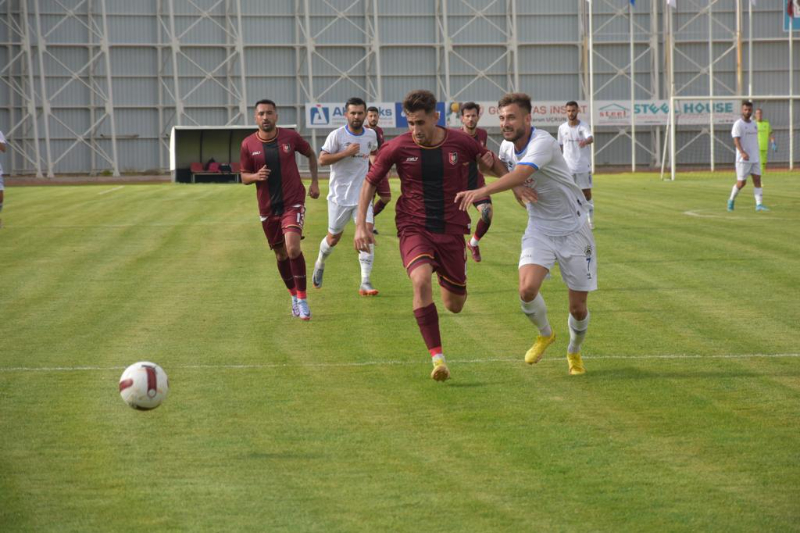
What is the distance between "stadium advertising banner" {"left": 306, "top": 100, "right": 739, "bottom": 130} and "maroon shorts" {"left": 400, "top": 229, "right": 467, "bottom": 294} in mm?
40496

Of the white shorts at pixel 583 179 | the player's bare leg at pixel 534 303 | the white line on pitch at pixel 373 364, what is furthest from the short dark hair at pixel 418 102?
the white shorts at pixel 583 179

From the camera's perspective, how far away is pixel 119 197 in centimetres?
2998

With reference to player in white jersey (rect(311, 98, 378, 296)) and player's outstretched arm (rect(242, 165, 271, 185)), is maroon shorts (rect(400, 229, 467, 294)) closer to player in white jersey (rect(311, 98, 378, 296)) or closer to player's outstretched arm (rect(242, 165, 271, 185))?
player's outstretched arm (rect(242, 165, 271, 185))

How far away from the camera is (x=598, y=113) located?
1962 inches

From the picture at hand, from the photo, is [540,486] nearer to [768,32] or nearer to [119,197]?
[119,197]

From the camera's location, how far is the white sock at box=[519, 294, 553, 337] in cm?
833

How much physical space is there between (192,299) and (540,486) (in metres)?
7.96

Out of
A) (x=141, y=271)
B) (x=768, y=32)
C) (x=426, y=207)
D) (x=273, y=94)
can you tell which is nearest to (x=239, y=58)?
(x=273, y=94)

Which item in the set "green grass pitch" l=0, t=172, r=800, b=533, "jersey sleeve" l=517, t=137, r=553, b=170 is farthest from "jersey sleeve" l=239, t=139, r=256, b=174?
"jersey sleeve" l=517, t=137, r=553, b=170

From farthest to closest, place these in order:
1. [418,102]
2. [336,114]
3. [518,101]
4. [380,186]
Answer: [336,114] → [380,186] → [518,101] → [418,102]

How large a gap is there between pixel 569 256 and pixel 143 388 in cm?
348

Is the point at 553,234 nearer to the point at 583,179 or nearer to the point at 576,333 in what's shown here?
the point at 576,333

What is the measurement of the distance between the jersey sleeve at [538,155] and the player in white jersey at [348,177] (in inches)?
192

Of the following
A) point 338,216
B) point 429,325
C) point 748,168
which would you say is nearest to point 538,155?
point 429,325
